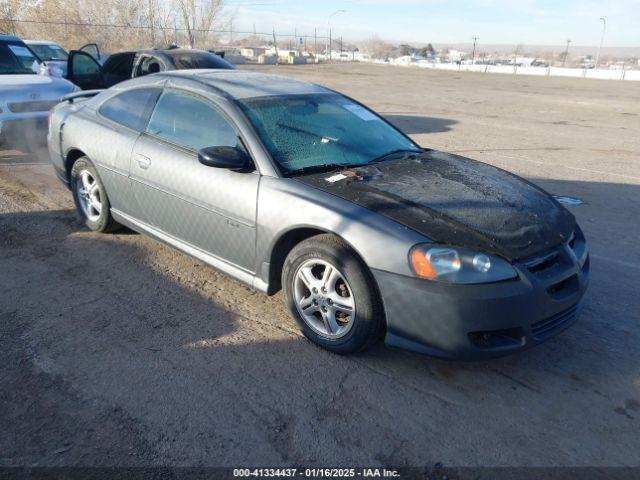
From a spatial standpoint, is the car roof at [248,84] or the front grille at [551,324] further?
the car roof at [248,84]

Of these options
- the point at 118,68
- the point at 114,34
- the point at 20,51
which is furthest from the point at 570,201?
the point at 114,34

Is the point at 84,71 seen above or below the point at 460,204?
above

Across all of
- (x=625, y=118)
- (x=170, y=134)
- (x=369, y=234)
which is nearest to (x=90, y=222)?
(x=170, y=134)

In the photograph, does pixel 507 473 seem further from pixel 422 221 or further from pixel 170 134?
pixel 170 134

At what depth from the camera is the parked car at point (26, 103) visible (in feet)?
24.9

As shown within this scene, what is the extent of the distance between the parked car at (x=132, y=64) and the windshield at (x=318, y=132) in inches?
208

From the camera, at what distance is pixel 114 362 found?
313cm

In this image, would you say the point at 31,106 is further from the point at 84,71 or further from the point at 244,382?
the point at 244,382

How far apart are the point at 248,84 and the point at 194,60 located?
5425 mm

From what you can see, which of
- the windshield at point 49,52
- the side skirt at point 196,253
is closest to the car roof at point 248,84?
the side skirt at point 196,253

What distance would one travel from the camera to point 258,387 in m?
2.95

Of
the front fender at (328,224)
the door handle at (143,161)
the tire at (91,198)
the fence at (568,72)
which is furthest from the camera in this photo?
the fence at (568,72)

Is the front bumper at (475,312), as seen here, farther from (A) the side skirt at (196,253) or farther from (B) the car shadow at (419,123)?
(B) the car shadow at (419,123)

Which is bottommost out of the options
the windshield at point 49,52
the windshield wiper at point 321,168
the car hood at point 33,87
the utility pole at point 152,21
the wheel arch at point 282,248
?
the wheel arch at point 282,248
